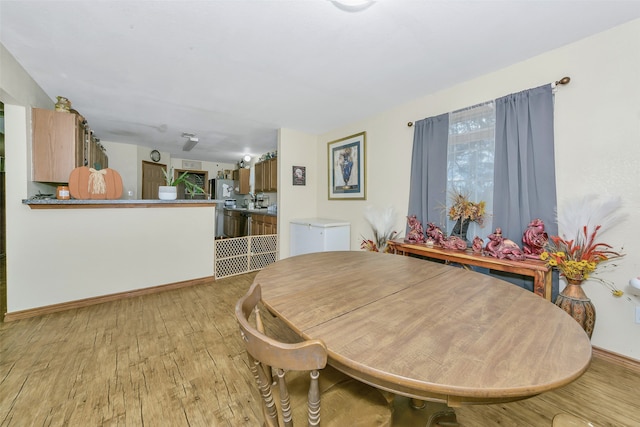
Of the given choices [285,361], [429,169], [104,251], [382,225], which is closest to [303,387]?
[285,361]

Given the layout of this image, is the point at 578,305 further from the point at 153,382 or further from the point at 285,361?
the point at 153,382

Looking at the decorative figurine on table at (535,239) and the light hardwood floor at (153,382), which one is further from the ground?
the decorative figurine on table at (535,239)

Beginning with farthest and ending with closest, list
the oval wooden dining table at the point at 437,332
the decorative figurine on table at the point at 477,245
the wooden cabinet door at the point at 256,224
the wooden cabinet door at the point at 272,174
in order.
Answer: the wooden cabinet door at the point at 256,224 < the wooden cabinet door at the point at 272,174 < the decorative figurine on table at the point at 477,245 < the oval wooden dining table at the point at 437,332

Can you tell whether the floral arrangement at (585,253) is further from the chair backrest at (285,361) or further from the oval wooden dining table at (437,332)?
the chair backrest at (285,361)

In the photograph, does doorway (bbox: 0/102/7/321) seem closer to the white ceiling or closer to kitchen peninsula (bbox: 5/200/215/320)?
kitchen peninsula (bbox: 5/200/215/320)

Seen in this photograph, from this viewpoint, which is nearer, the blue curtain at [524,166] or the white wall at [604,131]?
the white wall at [604,131]

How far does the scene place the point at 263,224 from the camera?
15.2ft

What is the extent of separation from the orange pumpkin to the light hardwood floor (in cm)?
122

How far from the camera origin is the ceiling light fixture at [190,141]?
4438 millimetres

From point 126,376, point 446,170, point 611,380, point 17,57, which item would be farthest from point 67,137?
point 611,380

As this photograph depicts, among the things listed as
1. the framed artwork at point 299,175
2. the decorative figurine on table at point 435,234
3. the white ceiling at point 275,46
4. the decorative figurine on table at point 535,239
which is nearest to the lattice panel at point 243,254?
the framed artwork at point 299,175

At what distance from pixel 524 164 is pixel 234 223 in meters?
5.81

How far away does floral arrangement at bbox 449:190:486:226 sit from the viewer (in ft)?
7.45

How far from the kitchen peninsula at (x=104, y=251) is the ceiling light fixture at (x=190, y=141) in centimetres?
190
